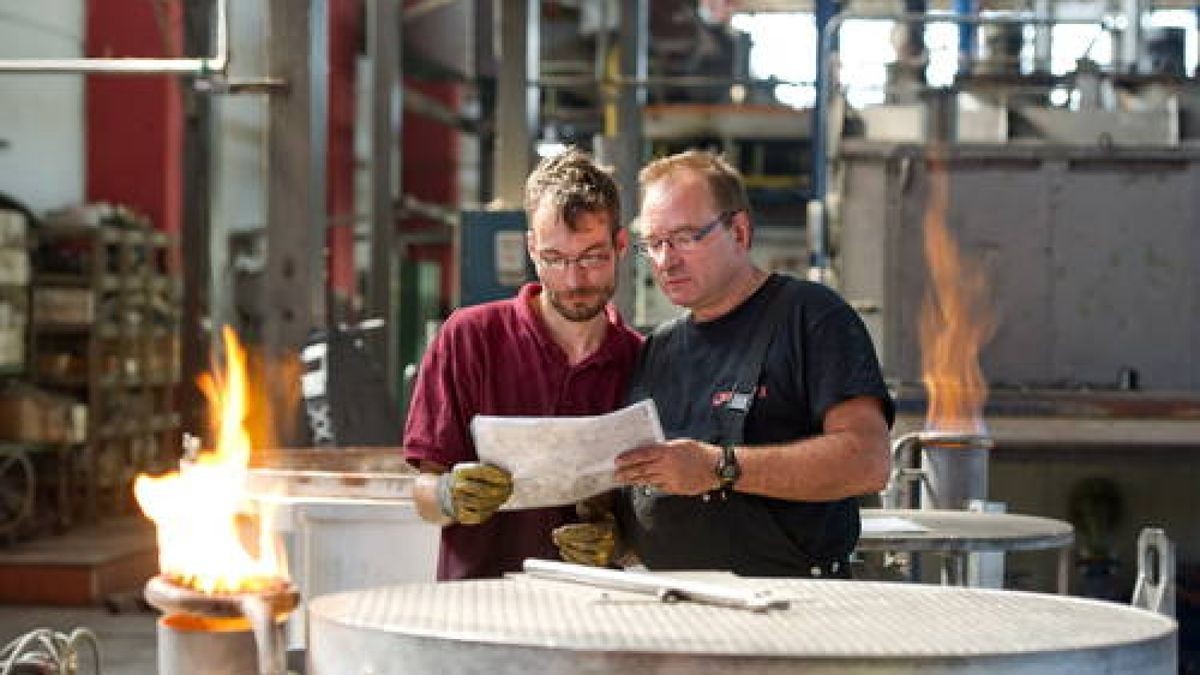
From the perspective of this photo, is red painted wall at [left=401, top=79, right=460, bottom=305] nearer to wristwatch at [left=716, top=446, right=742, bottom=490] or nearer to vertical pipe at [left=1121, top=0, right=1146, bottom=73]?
vertical pipe at [left=1121, top=0, right=1146, bottom=73]

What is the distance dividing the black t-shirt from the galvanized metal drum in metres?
0.28

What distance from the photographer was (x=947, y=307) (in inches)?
301

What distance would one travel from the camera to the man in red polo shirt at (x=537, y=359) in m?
3.22

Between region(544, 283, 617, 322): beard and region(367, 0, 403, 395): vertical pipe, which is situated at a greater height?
region(367, 0, 403, 395): vertical pipe

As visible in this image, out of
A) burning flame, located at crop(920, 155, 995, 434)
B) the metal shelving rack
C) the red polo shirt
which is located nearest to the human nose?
the red polo shirt

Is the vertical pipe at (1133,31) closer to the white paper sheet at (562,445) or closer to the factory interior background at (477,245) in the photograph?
the factory interior background at (477,245)

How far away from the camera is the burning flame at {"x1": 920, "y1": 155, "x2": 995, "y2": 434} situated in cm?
757

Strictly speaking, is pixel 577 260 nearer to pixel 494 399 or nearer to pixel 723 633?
pixel 494 399

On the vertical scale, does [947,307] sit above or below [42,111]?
below

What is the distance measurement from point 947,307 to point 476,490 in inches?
193

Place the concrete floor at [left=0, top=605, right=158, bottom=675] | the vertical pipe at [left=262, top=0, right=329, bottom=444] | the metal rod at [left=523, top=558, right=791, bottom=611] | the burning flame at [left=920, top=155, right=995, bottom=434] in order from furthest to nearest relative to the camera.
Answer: the concrete floor at [left=0, top=605, right=158, bottom=675]
the burning flame at [left=920, top=155, right=995, bottom=434]
the vertical pipe at [left=262, top=0, right=329, bottom=444]
the metal rod at [left=523, top=558, right=791, bottom=611]

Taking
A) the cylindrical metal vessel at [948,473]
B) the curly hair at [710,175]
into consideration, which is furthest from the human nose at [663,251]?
the cylindrical metal vessel at [948,473]

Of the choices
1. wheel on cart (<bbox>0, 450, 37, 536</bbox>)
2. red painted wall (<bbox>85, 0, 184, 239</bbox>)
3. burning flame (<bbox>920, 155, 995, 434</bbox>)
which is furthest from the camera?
red painted wall (<bbox>85, 0, 184, 239</bbox>)

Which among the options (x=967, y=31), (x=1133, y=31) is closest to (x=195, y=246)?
(x=967, y=31)
